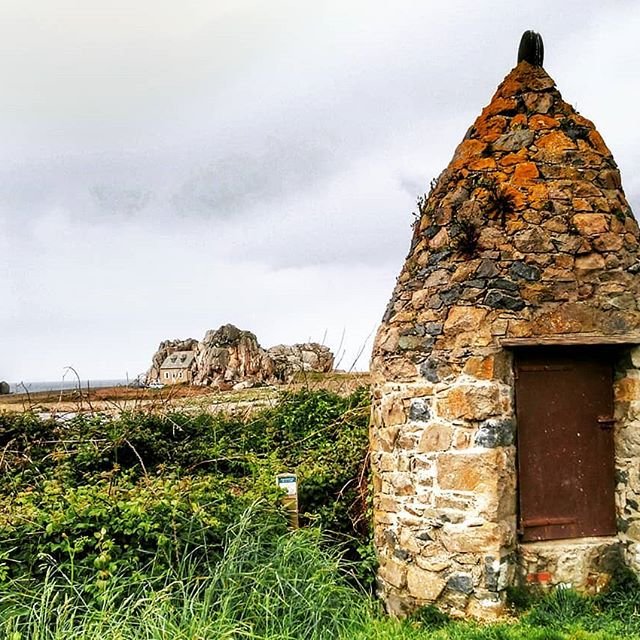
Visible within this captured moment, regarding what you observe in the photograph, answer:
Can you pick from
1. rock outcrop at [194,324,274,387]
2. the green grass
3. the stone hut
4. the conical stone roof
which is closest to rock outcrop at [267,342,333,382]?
rock outcrop at [194,324,274,387]

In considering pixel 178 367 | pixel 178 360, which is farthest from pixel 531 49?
pixel 178 360

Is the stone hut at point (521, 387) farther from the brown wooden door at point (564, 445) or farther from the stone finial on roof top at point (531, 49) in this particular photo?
the stone finial on roof top at point (531, 49)

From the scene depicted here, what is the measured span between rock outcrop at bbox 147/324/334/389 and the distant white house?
0.07 metres

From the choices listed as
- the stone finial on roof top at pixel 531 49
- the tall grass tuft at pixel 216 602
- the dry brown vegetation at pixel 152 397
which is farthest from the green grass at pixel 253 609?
the stone finial on roof top at pixel 531 49

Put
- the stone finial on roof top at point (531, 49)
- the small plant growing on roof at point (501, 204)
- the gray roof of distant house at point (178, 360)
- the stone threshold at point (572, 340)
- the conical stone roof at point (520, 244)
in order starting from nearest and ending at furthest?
the stone threshold at point (572, 340), the conical stone roof at point (520, 244), the small plant growing on roof at point (501, 204), the stone finial on roof top at point (531, 49), the gray roof of distant house at point (178, 360)

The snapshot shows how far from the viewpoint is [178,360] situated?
11.8 m

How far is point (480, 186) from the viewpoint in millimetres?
5664

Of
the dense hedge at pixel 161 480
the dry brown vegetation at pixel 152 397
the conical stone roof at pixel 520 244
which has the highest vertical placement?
the conical stone roof at pixel 520 244

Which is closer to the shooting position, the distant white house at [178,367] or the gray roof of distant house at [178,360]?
the distant white house at [178,367]

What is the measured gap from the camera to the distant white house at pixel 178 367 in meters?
11.2

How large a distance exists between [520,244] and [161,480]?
4.18 metres

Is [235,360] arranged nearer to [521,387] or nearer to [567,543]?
[521,387]

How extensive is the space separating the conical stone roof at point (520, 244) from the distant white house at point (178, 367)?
20.1 feet

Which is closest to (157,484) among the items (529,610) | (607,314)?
(529,610)
